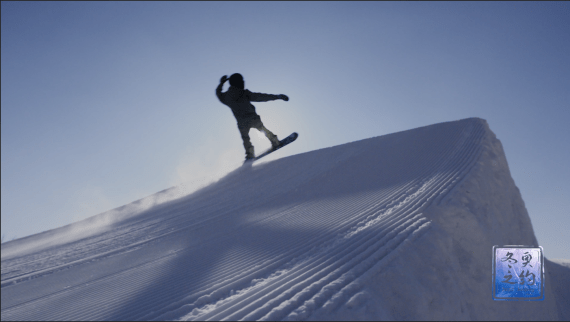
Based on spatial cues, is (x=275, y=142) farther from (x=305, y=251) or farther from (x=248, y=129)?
(x=305, y=251)

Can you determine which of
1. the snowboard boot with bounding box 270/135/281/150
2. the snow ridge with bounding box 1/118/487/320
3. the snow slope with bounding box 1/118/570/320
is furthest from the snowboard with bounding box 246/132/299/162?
the snow slope with bounding box 1/118/570/320

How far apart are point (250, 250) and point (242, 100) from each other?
454cm

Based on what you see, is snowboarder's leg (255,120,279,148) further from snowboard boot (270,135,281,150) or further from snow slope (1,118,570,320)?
snow slope (1,118,570,320)

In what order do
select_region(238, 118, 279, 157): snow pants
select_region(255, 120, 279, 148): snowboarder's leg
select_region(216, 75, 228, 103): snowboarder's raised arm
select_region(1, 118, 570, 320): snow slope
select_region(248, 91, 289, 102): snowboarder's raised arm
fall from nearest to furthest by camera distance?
1. select_region(1, 118, 570, 320): snow slope
2. select_region(216, 75, 228, 103): snowboarder's raised arm
3. select_region(248, 91, 289, 102): snowboarder's raised arm
4. select_region(238, 118, 279, 157): snow pants
5. select_region(255, 120, 279, 148): snowboarder's leg

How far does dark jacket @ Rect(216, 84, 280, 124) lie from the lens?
6.52 m

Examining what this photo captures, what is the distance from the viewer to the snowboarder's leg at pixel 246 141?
6938 mm

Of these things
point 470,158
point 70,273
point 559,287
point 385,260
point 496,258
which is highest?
point 470,158

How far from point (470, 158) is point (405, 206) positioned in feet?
5.96

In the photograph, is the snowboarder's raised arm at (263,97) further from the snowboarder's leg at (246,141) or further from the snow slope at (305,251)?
the snow slope at (305,251)

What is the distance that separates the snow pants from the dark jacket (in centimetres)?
7

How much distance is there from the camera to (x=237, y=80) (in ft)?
21.1

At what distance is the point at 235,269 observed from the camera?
2.23 metres

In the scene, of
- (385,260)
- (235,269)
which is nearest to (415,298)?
(385,260)

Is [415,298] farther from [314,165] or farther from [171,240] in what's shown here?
[314,165]
